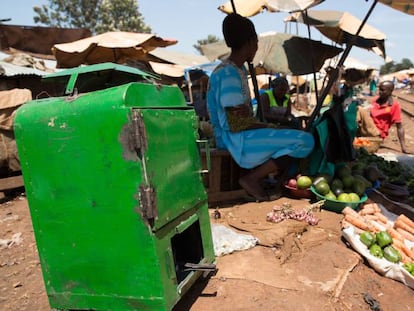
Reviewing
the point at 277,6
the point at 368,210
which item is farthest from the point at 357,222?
the point at 277,6

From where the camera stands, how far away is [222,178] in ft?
13.5

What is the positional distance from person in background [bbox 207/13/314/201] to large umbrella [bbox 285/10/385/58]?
181 centimetres

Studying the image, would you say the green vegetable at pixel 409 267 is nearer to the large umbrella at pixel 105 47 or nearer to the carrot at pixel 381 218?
the carrot at pixel 381 218

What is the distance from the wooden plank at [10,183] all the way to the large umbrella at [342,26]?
5.04 metres

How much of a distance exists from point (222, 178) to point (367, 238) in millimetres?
1730

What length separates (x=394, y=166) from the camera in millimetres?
5461

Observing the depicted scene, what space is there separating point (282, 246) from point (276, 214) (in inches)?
19.1

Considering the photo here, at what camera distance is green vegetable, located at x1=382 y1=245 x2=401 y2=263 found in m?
2.92

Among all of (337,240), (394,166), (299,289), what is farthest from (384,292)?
(394,166)

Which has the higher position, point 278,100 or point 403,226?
point 278,100

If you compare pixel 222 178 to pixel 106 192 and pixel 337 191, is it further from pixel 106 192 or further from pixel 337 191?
pixel 106 192

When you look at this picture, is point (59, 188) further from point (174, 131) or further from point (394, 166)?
point (394, 166)

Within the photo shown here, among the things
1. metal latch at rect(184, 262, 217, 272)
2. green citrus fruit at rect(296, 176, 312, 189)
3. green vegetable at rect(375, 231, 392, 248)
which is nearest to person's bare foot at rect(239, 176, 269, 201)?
green citrus fruit at rect(296, 176, 312, 189)

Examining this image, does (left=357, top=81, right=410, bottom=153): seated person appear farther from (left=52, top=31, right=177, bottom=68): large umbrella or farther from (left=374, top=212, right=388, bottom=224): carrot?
(left=52, top=31, right=177, bottom=68): large umbrella
